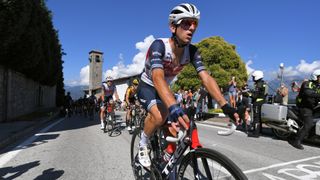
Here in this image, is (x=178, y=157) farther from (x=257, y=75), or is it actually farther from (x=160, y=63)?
(x=257, y=75)

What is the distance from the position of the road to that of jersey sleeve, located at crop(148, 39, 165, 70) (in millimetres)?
2491

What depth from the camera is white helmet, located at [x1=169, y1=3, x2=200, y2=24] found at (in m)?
3.12

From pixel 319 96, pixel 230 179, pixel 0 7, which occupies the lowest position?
pixel 230 179

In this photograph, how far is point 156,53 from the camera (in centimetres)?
325

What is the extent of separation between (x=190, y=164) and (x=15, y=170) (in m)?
4.08

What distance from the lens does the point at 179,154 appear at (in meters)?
3.12

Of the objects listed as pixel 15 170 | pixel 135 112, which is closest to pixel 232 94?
A: pixel 135 112

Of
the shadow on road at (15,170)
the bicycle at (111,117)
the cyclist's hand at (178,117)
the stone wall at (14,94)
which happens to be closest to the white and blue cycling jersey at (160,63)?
the cyclist's hand at (178,117)

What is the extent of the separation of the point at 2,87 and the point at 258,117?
13.1m

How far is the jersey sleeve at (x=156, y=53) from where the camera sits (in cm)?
321

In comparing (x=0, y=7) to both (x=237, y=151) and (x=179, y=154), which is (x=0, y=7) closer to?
(x=237, y=151)

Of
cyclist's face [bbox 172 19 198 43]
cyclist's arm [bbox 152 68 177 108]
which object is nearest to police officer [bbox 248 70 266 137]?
cyclist's face [bbox 172 19 198 43]

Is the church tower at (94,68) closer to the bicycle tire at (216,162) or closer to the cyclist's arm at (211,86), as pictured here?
the cyclist's arm at (211,86)

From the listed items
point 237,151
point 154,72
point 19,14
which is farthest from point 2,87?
point 154,72
